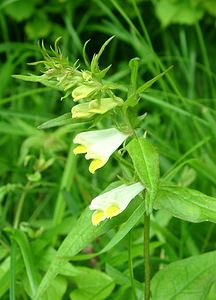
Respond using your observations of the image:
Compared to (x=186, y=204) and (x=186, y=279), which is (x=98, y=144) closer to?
(x=186, y=204)

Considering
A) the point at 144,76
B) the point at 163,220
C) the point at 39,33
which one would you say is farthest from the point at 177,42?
the point at 163,220

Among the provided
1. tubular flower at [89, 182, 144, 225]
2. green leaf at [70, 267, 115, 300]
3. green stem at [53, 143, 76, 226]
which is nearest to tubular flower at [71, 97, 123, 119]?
tubular flower at [89, 182, 144, 225]

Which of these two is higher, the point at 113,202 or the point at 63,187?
the point at 113,202

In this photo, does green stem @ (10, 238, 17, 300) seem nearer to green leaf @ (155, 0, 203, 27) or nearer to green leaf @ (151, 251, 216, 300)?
green leaf @ (151, 251, 216, 300)

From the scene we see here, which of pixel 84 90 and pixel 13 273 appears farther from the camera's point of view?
pixel 13 273

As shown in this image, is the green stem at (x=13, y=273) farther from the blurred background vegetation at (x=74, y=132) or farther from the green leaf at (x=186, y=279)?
the green leaf at (x=186, y=279)

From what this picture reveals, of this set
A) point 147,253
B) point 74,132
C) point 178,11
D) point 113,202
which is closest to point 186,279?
point 147,253

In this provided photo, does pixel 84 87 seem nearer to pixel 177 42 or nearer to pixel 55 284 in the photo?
pixel 55 284
